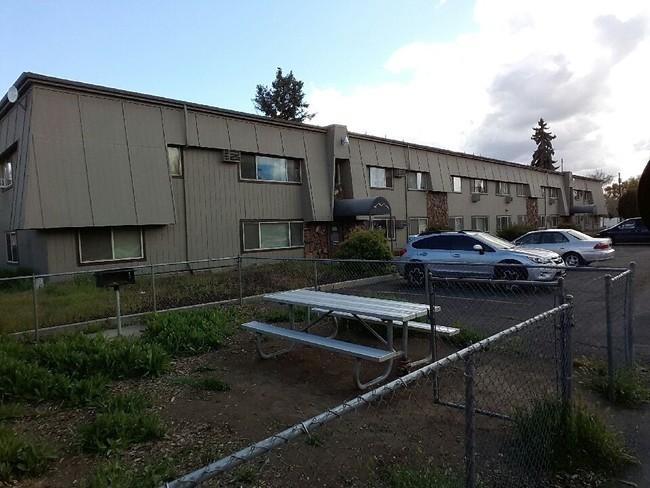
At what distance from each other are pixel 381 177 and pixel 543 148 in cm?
5184

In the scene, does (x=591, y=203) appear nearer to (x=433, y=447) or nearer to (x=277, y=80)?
(x=277, y=80)

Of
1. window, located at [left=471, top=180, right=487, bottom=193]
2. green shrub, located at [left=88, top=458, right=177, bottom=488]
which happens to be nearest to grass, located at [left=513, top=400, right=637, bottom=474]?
green shrub, located at [left=88, top=458, right=177, bottom=488]

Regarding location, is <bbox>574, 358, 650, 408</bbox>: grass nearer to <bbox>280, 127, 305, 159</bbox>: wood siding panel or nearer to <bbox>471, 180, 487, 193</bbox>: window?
<bbox>280, 127, 305, 159</bbox>: wood siding panel

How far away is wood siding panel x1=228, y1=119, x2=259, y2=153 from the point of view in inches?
653

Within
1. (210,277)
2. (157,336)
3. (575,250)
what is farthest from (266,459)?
(575,250)

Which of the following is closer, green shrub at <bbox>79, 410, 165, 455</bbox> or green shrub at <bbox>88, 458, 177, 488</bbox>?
green shrub at <bbox>88, 458, 177, 488</bbox>

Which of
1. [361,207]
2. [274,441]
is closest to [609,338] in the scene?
[274,441]

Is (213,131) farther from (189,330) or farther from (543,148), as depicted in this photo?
(543,148)

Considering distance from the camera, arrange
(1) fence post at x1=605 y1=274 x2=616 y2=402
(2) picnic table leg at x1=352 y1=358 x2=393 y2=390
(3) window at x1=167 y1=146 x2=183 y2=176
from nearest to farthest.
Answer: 1. (1) fence post at x1=605 y1=274 x2=616 y2=402
2. (2) picnic table leg at x1=352 y1=358 x2=393 y2=390
3. (3) window at x1=167 y1=146 x2=183 y2=176

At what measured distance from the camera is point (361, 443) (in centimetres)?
379

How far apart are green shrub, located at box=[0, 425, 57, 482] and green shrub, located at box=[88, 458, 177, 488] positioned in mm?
535

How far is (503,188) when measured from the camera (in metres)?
34.6

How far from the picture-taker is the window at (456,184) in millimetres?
28391

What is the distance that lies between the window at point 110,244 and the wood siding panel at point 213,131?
3905 millimetres
